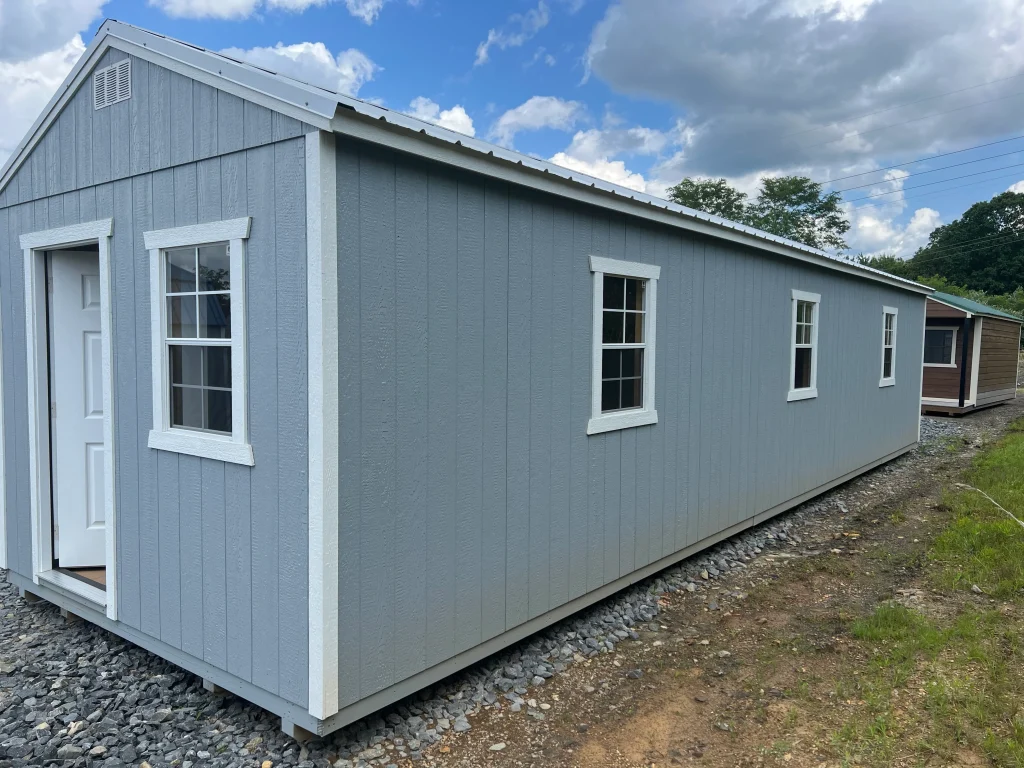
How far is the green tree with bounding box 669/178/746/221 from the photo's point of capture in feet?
129

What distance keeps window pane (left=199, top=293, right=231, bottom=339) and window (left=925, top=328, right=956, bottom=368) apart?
18.3m

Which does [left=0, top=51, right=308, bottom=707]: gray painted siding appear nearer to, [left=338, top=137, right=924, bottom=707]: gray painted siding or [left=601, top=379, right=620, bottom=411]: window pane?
[left=338, top=137, right=924, bottom=707]: gray painted siding

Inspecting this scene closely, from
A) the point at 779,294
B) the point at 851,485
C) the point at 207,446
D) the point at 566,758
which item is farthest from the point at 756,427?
the point at 207,446

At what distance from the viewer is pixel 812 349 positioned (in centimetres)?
774

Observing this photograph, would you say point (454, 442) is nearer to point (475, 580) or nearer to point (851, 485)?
point (475, 580)

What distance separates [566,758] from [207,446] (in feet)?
7.26

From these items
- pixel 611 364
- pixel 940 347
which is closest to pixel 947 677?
pixel 611 364

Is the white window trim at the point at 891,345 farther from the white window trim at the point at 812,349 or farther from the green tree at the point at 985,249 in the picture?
the green tree at the point at 985,249

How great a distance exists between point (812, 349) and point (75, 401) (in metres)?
7.01

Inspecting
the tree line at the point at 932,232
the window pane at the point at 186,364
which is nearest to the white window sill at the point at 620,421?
the window pane at the point at 186,364

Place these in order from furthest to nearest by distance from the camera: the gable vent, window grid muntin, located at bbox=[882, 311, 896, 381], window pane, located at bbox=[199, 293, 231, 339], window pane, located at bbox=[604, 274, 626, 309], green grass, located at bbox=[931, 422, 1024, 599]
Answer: window grid muntin, located at bbox=[882, 311, 896, 381], green grass, located at bbox=[931, 422, 1024, 599], window pane, located at bbox=[604, 274, 626, 309], the gable vent, window pane, located at bbox=[199, 293, 231, 339]

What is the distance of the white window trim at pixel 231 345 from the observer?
316 centimetres

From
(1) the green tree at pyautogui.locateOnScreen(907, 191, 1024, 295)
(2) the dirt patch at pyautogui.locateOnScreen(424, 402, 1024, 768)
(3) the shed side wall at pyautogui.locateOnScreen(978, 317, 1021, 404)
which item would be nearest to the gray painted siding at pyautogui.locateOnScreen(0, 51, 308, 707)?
(2) the dirt patch at pyautogui.locateOnScreen(424, 402, 1024, 768)

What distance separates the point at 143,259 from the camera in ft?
11.9
